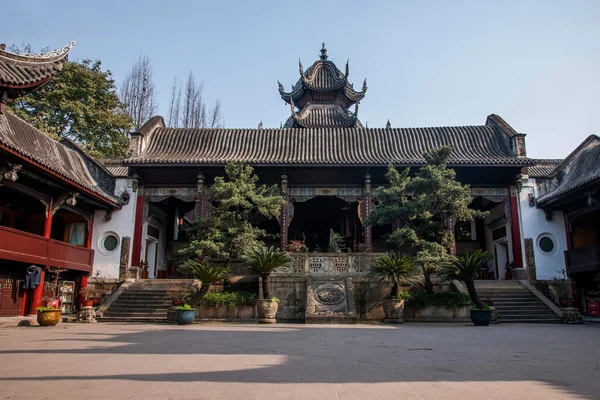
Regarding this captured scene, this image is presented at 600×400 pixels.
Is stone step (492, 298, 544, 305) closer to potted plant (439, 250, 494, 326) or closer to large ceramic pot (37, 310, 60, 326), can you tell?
potted plant (439, 250, 494, 326)

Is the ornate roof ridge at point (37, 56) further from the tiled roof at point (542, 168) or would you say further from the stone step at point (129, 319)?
the tiled roof at point (542, 168)

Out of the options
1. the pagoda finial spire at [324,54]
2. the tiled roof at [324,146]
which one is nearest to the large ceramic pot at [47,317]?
the tiled roof at [324,146]

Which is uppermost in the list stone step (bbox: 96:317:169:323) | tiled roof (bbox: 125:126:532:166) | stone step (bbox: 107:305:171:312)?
tiled roof (bbox: 125:126:532:166)

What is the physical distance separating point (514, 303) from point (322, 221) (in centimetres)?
1025

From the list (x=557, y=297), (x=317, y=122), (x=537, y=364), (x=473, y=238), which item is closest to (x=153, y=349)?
(x=537, y=364)

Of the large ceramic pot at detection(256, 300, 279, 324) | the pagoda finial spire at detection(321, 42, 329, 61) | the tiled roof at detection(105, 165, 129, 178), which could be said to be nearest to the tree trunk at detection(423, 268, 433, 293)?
the large ceramic pot at detection(256, 300, 279, 324)

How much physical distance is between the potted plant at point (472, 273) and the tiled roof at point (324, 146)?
5701 mm

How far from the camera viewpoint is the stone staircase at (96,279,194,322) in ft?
46.6

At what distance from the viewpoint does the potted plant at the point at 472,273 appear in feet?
40.0

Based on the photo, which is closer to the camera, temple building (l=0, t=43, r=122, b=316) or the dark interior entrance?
temple building (l=0, t=43, r=122, b=316)

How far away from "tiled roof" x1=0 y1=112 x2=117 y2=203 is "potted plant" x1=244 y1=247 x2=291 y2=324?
253 inches

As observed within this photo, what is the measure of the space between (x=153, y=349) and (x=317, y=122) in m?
24.1

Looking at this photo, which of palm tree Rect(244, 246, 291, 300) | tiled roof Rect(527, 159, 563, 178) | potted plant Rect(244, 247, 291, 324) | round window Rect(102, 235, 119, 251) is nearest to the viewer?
potted plant Rect(244, 247, 291, 324)

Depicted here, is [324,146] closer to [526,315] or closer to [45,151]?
[526,315]
